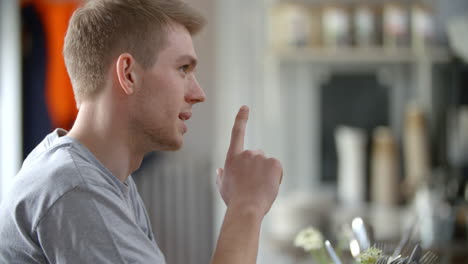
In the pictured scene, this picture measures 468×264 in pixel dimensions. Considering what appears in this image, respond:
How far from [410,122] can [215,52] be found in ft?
4.06

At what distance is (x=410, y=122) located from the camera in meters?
3.13

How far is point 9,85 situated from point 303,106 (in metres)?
1.63

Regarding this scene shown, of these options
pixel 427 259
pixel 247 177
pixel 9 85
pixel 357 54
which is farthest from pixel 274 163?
pixel 9 85

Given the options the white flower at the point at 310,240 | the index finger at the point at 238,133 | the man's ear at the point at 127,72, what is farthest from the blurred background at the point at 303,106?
the man's ear at the point at 127,72

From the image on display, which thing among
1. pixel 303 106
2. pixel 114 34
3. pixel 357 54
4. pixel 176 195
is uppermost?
pixel 357 54

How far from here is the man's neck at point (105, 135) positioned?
2.95 ft

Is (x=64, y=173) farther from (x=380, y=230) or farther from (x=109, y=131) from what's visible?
(x=380, y=230)

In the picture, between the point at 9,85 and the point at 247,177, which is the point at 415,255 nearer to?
the point at 247,177

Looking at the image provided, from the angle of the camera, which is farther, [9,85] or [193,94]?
[9,85]

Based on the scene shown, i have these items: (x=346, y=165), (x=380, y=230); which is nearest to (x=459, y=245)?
(x=380, y=230)

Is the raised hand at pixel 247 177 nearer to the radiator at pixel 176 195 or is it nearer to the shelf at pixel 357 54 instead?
the shelf at pixel 357 54

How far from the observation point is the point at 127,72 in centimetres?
89

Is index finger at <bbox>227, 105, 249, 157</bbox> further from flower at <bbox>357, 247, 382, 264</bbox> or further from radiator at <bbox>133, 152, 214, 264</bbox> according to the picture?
radiator at <bbox>133, 152, 214, 264</bbox>

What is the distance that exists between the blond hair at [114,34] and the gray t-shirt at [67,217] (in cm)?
12
